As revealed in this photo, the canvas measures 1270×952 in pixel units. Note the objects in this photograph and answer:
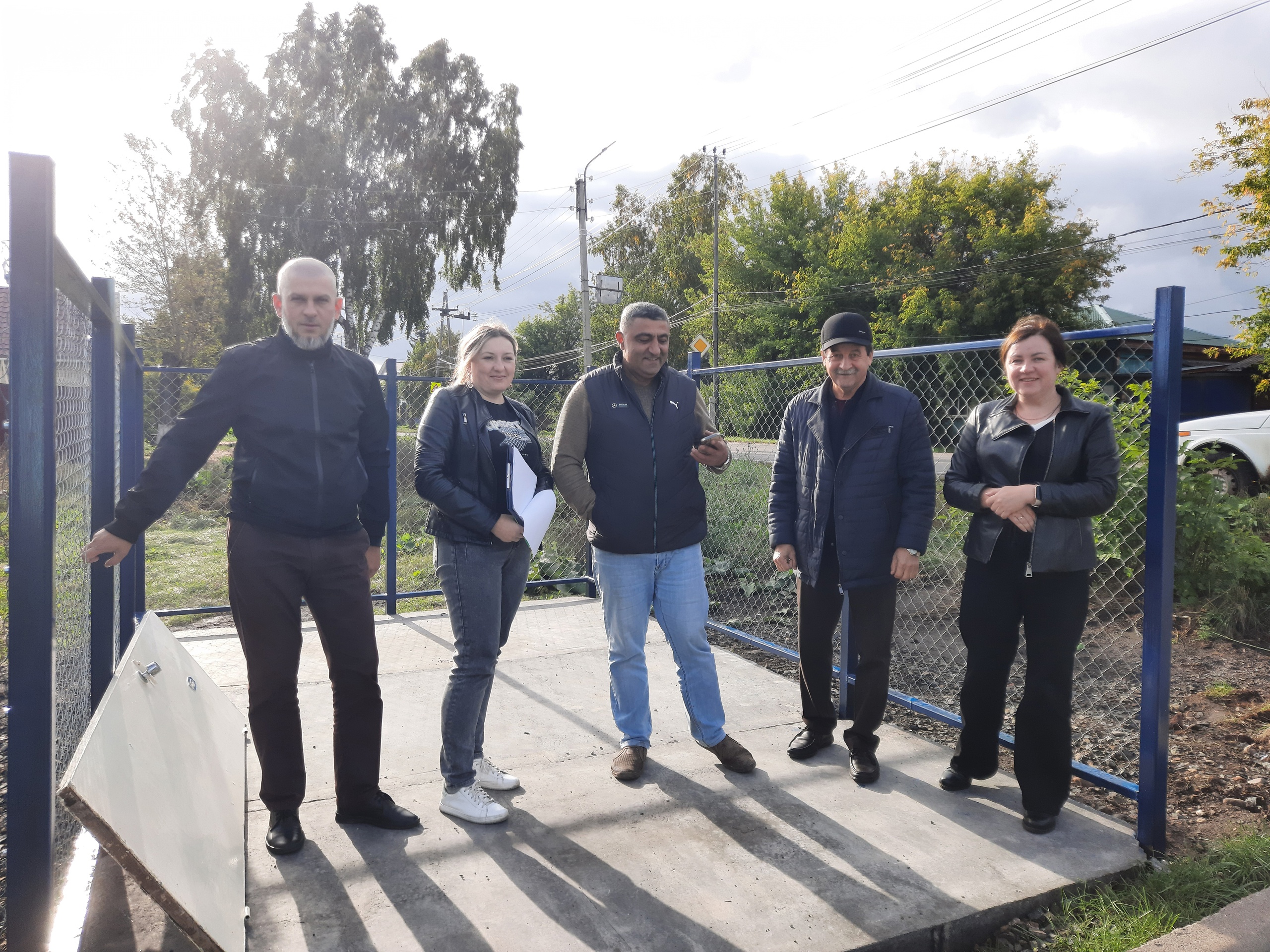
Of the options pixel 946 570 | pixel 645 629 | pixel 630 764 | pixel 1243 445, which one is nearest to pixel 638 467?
pixel 645 629

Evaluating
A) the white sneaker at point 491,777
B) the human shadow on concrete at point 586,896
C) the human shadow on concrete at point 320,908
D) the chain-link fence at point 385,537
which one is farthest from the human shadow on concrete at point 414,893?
the chain-link fence at point 385,537

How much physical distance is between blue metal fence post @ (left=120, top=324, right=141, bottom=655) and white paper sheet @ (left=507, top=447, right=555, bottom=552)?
193cm

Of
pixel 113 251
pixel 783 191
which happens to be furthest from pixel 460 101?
pixel 783 191

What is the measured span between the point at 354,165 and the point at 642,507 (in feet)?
80.1

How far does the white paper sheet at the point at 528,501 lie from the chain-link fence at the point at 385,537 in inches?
63.4

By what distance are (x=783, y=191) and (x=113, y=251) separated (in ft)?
74.0

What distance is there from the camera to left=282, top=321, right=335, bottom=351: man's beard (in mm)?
2709

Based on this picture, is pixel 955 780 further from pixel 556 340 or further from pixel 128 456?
pixel 556 340

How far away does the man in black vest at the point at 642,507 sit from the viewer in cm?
329

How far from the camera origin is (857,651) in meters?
3.47

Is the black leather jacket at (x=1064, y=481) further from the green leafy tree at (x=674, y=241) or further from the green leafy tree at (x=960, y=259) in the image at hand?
the green leafy tree at (x=674, y=241)

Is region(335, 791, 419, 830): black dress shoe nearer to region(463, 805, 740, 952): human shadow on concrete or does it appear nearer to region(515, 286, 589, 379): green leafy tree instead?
region(463, 805, 740, 952): human shadow on concrete

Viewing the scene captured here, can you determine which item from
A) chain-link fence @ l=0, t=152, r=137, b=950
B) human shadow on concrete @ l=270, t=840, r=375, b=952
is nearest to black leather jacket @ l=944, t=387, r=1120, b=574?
human shadow on concrete @ l=270, t=840, r=375, b=952

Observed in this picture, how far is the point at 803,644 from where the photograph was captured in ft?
11.8
